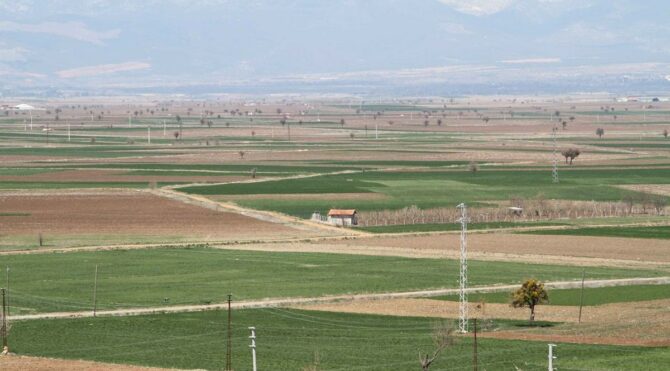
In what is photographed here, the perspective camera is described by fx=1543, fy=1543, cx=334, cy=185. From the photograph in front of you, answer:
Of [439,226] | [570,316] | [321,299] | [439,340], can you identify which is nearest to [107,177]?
[439,226]

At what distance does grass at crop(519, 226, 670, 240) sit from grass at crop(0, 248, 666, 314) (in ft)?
36.6

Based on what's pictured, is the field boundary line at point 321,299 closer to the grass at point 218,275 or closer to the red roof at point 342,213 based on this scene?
the grass at point 218,275

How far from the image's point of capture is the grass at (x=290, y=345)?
131ft

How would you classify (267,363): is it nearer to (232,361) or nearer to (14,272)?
(232,361)

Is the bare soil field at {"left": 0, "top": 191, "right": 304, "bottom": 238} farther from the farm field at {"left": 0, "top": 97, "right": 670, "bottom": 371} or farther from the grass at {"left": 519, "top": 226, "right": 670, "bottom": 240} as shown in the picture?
the grass at {"left": 519, "top": 226, "right": 670, "bottom": 240}

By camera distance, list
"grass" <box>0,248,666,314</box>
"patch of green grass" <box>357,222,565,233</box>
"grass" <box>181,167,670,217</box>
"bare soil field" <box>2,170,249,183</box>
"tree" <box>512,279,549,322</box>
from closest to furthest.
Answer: "tree" <box>512,279,549,322</box>
"grass" <box>0,248,666,314</box>
"patch of green grass" <box>357,222,565,233</box>
"grass" <box>181,167,670,217</box>
"bare soil field" <box>2,170,249,183</box>

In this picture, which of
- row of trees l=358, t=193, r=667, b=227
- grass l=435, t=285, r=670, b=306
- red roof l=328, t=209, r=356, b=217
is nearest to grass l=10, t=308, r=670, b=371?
grass l=435, t=285, r=670, b=306

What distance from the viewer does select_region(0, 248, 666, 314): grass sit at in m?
55.2

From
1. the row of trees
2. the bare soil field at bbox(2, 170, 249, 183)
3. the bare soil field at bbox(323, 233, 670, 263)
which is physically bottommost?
the bare soil field at bbox(323, 233, 670, 263)

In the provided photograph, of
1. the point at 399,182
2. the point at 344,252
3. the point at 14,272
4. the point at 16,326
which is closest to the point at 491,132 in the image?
the point at 399,182

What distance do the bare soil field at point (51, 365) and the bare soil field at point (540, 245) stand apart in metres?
30.2

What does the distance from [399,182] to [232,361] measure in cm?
6072

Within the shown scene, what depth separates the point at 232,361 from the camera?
41000 mm

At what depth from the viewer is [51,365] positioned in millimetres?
40719
